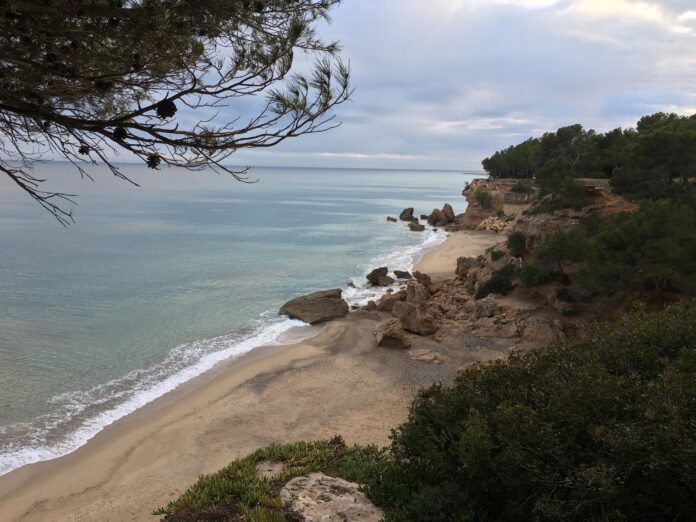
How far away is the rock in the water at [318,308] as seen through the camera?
23.3 meters

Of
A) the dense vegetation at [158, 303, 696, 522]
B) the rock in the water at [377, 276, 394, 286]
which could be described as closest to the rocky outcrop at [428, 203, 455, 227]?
the rock in the water at [377, 276, 394, 286]

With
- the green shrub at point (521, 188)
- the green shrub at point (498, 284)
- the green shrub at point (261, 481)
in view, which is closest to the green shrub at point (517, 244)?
the green shrub at point (498, 284)

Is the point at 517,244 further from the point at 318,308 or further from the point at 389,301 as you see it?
the point at 318,308

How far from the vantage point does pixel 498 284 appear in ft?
79.8

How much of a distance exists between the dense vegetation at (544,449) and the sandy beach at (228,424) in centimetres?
352

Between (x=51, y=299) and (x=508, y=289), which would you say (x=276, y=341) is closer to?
(x=508, y=289)

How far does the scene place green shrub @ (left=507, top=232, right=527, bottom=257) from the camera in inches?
1026

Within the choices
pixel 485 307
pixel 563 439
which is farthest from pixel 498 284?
pixel 563 439

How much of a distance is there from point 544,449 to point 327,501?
2841mm

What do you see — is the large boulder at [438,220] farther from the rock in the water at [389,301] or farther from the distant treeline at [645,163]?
the rock in the water at [389,301]

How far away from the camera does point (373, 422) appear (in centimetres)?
1274

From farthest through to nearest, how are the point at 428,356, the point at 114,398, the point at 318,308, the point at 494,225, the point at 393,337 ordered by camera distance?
1. the point at 494,225
2. the point at 318,308
3. the point at 393,337
4. the point at 428,356
5. the point at 114,398

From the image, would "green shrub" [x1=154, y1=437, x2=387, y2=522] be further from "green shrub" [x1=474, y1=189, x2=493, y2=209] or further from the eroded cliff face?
"green shrub" [x1=474, y1=189, x2=493, y2=209]

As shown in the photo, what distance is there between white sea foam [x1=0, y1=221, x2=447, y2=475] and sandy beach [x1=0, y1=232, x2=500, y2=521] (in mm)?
481
